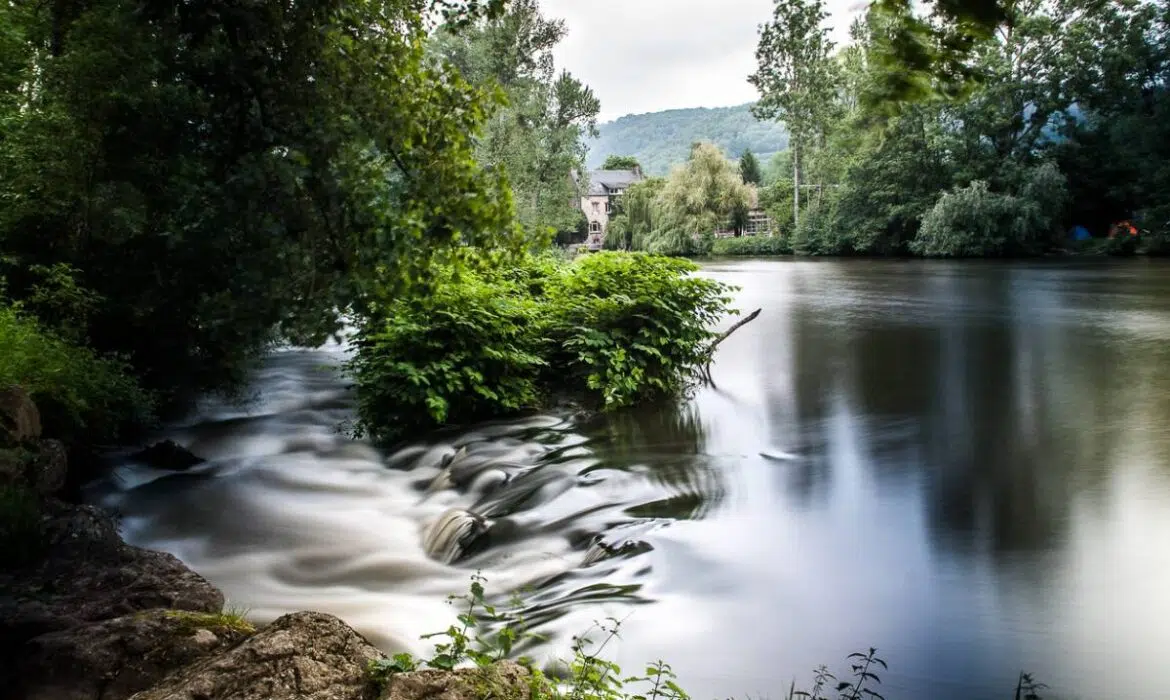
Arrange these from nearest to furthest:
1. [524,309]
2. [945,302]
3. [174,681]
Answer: [174,681], [524,309], [945,302]

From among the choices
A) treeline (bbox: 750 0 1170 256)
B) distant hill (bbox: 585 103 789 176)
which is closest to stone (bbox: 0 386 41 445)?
treeline (bbox: 750 0 1170 256)

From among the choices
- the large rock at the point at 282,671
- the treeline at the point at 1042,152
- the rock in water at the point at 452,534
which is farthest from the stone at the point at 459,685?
the treeline at the point at 1042,152

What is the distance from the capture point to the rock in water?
7520 millimetres

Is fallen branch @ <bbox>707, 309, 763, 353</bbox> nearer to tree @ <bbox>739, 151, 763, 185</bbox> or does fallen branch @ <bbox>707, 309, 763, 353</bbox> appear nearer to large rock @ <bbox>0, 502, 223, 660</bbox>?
large rock @ <bbox>0, 502, 223, 660</bbox>

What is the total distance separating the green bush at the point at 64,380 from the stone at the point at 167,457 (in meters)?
0.43

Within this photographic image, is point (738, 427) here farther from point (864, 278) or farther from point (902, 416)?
point (864, 278)

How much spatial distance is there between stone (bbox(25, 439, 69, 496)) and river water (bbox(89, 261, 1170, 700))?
33.8 inches

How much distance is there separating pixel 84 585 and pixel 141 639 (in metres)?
1.63

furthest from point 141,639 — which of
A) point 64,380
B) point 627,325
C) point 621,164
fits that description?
point 621,164

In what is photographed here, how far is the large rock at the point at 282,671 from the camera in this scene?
9.52 ft

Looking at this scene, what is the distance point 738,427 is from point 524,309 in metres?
3.57

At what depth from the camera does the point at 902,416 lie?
41.7ft

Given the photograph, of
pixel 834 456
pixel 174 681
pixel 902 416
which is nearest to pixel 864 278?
pixel 902 416

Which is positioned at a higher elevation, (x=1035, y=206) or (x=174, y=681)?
(x=1035, y=206)
